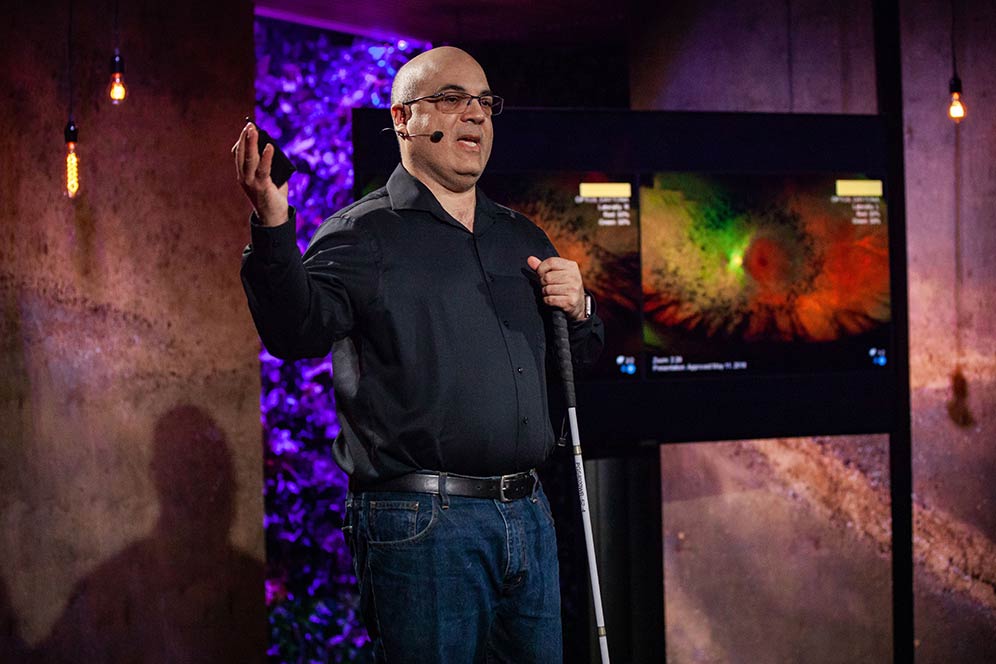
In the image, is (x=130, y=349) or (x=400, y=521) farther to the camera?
(x=130, y=349)

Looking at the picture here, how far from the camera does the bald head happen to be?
241cm

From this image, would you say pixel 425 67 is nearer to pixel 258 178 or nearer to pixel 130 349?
pixel 258 178

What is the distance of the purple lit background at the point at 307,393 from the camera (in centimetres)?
461

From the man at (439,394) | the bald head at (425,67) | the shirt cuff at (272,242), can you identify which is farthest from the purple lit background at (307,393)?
the shirt cuff at (272,242)

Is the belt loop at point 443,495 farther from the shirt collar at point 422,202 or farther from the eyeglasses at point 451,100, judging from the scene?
the eyeglasses at point 451,100

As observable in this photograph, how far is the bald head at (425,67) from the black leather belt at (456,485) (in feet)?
2.79

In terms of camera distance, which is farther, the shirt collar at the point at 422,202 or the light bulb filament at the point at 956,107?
the light bulb filament at the point at 956,107

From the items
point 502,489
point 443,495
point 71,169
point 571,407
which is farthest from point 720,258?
point 71,169

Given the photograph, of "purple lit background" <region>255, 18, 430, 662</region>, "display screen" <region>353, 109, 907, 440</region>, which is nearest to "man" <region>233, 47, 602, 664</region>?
"display screen" <region>353, 109, 907, 440</region>

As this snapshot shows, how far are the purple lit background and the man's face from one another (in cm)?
225

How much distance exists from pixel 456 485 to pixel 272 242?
62 centimetres

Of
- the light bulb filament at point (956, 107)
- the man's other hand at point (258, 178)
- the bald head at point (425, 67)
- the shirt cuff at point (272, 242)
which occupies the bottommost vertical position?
the shirt cuff at point (272, 242)

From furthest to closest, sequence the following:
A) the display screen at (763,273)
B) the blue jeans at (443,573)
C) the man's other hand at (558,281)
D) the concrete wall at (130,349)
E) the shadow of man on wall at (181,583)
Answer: the display screen at (763,273), the shadow of man on wall at (181,583), the concrete wall at (130,349), the man's other hand at (558,281), the blue jeans at (443,573)

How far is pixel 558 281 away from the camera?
90.3 inches
